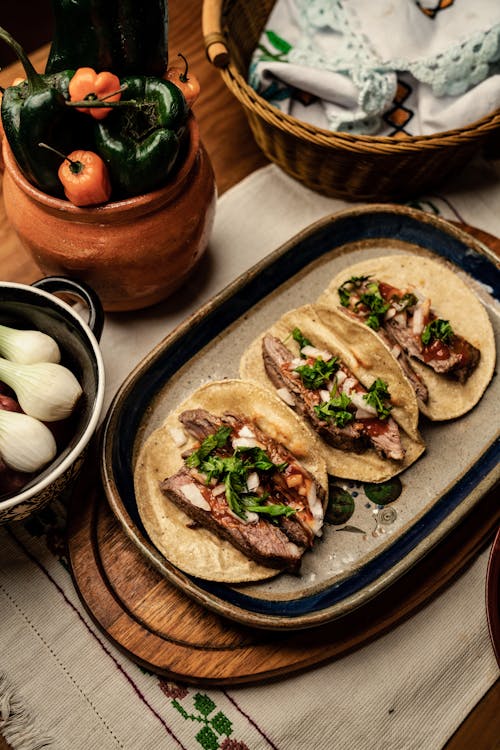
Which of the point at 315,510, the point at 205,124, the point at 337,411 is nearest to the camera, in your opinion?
the point at 315,510

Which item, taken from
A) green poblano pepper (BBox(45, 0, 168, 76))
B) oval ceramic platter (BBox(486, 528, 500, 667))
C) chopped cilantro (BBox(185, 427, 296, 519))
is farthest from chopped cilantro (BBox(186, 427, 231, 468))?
green poblano pepper (BBox(45, 0, 168, 76))

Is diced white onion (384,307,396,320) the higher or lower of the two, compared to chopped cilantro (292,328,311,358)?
lower

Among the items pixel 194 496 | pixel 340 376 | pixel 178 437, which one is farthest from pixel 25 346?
pixel 340 376

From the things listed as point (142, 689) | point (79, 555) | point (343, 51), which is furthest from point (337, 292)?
point (142, 689)

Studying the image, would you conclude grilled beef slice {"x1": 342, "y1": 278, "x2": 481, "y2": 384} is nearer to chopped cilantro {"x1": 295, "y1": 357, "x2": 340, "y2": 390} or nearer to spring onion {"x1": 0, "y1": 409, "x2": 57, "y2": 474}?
chopped cilantro {"x1": 295, "y1": 357, "x2": 340, "y2": 390}

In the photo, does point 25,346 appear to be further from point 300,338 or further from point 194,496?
point 300,338

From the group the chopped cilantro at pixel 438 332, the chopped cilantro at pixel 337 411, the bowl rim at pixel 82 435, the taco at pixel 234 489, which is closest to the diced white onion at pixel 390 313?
the chopped cilantro at pixel 438 332

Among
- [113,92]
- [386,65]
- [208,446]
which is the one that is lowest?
[208,446]

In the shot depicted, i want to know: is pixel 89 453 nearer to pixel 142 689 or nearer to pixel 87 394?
pixel 87 394
